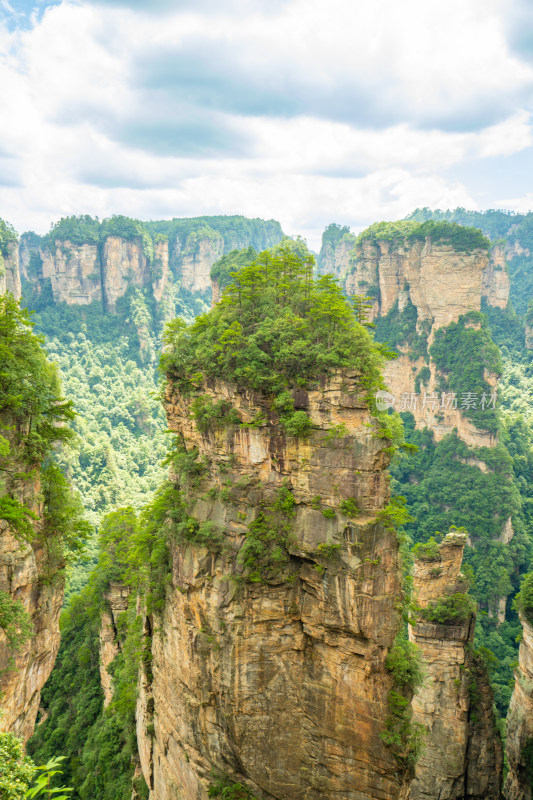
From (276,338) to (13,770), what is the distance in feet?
44.2

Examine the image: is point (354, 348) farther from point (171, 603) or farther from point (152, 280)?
point (152, 280)

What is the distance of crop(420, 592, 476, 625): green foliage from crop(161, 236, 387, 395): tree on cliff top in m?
12.1

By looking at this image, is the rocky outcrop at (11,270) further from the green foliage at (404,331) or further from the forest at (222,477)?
the green foliage at (404,331)

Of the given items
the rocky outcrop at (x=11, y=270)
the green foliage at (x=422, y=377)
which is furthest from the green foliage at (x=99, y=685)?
the rocky outcrop at (x=11, y=270)

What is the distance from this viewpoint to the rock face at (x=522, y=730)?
72.1ft

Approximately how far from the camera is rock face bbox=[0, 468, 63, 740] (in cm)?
1195

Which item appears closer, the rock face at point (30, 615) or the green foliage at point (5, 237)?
the rock face at point (30, 615)

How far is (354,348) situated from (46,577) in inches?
428

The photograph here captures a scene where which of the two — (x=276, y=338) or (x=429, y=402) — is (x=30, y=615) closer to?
(x=276, y=338)

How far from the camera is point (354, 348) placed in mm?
16812

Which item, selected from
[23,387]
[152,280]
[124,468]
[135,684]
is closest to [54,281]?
[152,280]

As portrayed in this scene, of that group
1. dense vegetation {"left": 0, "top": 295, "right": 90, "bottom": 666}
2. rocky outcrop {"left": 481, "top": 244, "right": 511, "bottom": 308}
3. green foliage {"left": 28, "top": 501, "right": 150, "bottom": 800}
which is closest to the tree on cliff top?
dense vegetation {"left": 0, "top": 295, "right": 90, "bottom": 666}

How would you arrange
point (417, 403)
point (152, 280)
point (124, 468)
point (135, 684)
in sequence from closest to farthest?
point (135, 684), point (417, 403), point (124, 468), point (152, 280)

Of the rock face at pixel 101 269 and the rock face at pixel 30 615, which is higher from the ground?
the rock face at pixel 101 269
